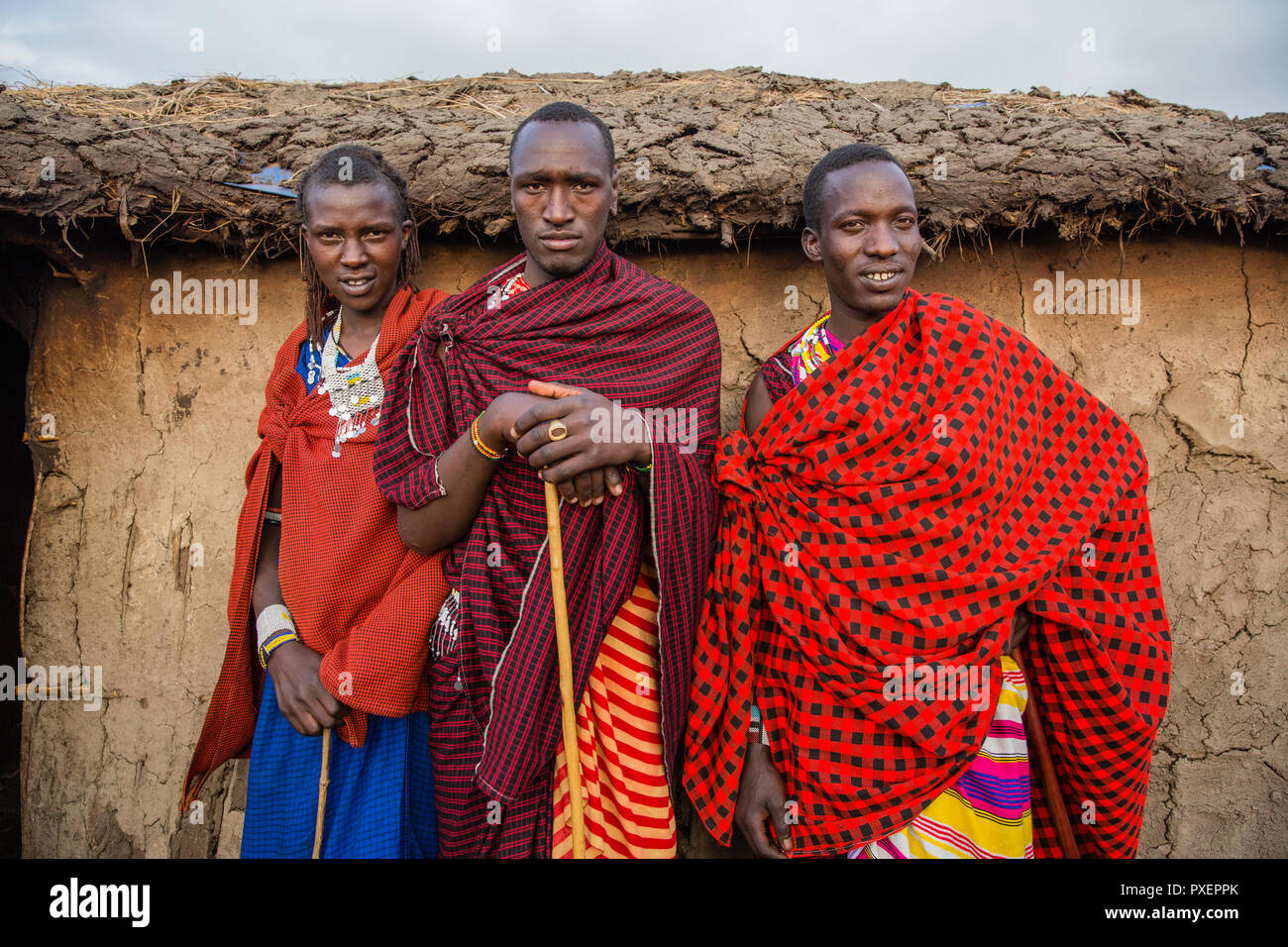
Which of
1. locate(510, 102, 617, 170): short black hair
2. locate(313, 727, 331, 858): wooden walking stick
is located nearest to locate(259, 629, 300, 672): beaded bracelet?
locate(313, 727, 331, 858): wooden walking stick

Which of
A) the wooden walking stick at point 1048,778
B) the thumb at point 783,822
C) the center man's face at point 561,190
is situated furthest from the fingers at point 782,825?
the center man's face at point 561,190

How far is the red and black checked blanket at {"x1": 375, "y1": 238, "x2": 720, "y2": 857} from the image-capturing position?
7.36 ft

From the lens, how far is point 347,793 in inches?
97.4

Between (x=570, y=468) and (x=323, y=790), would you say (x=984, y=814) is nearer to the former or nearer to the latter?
(x=570, y=468)

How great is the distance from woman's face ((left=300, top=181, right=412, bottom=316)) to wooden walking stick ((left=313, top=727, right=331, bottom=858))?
53.4 inches

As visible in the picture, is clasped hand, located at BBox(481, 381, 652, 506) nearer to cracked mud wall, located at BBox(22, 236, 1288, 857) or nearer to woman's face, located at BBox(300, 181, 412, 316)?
woman's face, located at BBox(300, 181, 412, 316)

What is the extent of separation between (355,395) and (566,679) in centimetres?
116

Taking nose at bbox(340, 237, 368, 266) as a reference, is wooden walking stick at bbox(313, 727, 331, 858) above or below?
below

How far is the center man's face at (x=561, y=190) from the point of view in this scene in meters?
2.35

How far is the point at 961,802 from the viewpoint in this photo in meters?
2.25

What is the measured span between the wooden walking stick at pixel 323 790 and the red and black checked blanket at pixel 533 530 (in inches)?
13.1

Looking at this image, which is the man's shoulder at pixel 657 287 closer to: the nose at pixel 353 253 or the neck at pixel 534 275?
the neck at pixel 534 275

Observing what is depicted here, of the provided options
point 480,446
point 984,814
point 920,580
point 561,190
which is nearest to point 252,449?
point 480,446
